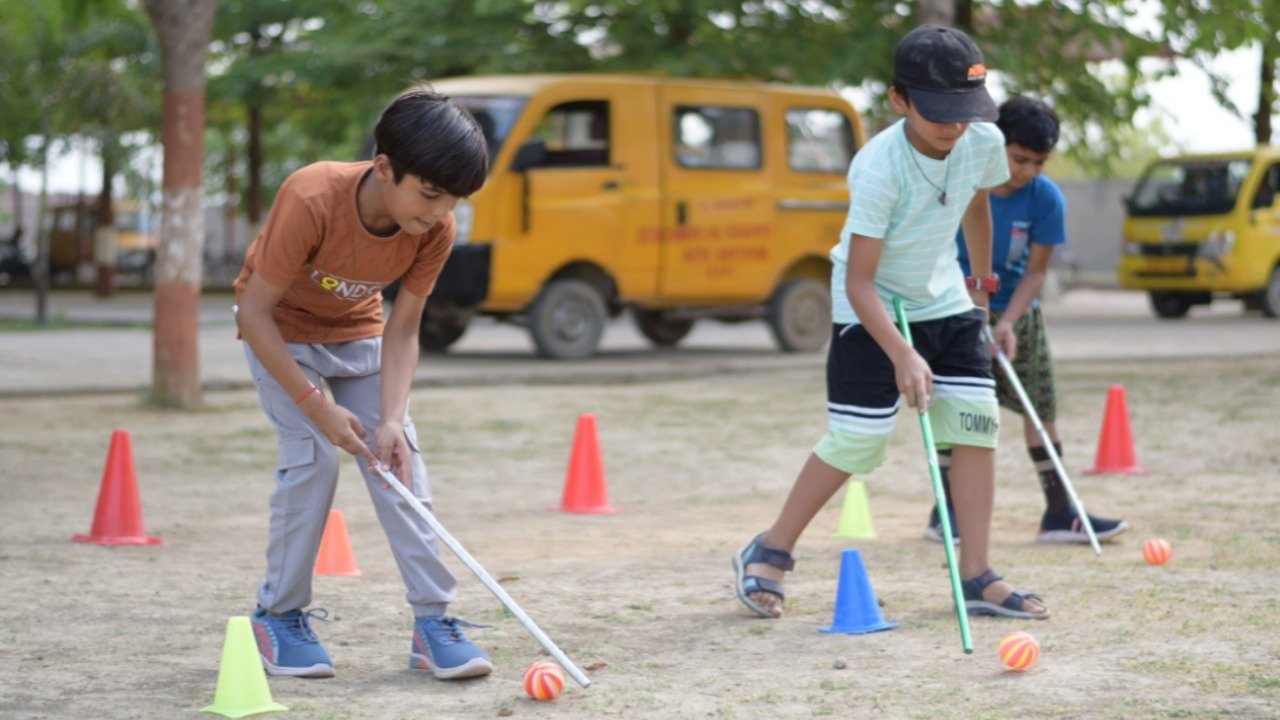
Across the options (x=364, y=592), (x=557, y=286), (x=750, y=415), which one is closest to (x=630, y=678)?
(x=364, y=592)

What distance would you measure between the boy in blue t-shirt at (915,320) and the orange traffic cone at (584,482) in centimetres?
211

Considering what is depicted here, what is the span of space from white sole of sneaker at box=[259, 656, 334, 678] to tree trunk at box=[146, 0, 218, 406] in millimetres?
6506

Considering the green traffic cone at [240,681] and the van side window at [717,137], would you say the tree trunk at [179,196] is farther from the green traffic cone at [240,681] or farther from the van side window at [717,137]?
the green traffic cone at [240,681]

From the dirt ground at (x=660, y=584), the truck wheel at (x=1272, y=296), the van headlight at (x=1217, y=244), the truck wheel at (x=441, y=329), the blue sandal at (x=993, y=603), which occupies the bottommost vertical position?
the dirt ground at (x=660, y=584)

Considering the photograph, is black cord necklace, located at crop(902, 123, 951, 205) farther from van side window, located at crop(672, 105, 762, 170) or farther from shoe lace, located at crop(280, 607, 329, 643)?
van side window, located at crop(672, 105, 762, 170)

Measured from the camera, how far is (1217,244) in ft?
70.0

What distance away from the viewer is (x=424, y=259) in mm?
4434

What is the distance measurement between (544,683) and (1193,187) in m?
19.2

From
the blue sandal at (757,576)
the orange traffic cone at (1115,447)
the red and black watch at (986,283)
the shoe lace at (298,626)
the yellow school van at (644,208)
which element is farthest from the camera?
the yellow school van at (644,208)

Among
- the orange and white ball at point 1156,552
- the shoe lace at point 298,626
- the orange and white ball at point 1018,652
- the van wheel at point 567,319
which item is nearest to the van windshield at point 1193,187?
the van wheel at point 567,319

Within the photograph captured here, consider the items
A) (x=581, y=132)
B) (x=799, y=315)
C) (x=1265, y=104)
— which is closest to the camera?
(x=581, y=132)

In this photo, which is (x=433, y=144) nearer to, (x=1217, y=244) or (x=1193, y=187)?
(x=1217, y=244)

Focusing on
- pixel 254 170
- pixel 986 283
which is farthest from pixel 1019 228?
pixel 254 170

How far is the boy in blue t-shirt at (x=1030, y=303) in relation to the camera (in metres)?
6.27
